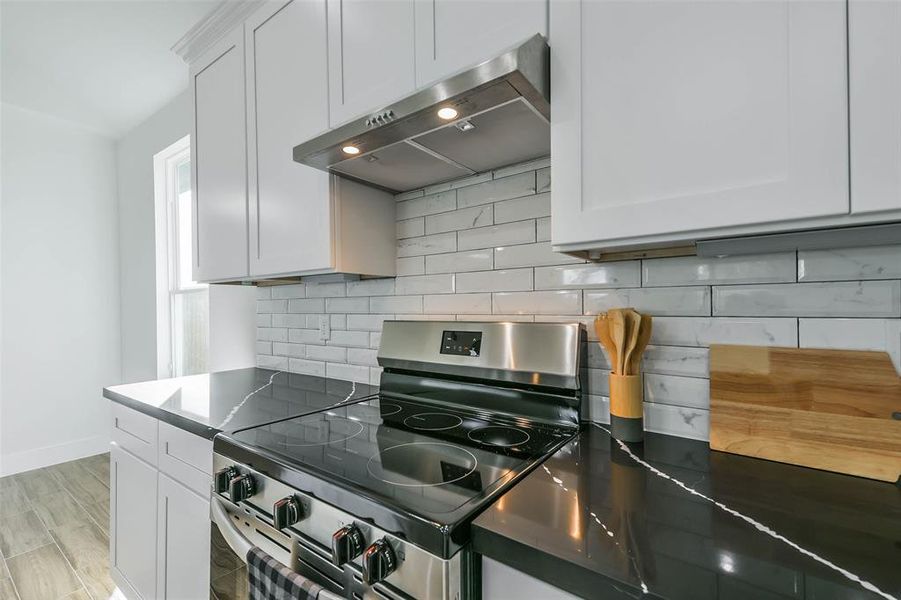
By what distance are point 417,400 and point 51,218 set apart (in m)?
4.17

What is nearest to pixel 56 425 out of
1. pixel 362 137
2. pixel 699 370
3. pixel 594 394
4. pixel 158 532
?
pixel 158 532

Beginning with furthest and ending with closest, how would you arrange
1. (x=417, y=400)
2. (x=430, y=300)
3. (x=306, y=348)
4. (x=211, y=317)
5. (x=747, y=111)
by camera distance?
(x=211, y=317)
(x=306, y=348)
(x=430, y=300)
(x=417, y=400)
(x=747, y=111)

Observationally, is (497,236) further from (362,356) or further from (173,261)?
(173,261)

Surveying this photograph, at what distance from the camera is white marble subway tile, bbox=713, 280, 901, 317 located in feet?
2.77

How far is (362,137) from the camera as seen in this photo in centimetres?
115

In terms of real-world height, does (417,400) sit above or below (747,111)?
below

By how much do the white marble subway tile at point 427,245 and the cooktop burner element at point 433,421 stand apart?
61 centimetres

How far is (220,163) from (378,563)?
1875 mm

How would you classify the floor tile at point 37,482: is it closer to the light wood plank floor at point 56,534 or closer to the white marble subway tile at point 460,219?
the light wood plank floor at point 56,534

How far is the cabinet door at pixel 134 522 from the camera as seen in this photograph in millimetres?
1541

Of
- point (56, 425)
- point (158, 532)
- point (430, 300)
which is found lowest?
point (56, 425)

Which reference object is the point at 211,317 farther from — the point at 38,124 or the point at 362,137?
the point at 38,124

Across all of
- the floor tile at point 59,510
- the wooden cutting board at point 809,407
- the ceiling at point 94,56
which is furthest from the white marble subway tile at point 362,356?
the floor tile at point 59,510

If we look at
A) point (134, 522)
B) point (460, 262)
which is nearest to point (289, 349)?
point (134, 522)
